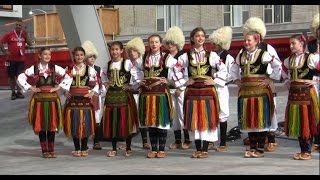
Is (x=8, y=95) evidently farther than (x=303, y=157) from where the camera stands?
Yes

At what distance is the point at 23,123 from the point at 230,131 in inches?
164

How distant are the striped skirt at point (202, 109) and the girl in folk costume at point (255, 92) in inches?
13.9

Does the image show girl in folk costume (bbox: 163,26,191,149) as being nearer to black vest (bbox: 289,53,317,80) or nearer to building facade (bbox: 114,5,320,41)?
black vest (bbox: 289,53,317,80)

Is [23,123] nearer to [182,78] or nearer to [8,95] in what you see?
[8,95]

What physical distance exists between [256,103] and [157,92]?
1309 mm

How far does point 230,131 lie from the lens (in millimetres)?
10164

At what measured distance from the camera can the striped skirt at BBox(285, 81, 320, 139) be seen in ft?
26.3

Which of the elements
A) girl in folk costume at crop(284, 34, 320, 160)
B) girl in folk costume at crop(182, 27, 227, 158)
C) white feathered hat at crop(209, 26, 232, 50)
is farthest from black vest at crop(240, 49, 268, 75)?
white feathered hat at crop(209, 26, 232, 50)

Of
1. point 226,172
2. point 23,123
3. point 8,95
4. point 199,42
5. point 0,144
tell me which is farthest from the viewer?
point 8,95

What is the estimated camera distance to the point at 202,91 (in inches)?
337

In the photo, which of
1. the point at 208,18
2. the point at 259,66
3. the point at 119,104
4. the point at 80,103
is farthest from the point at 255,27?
the point at 208,18

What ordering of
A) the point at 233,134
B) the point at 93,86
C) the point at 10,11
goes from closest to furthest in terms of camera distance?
the point at 93,86
the point at 233,134
the point at 10,11

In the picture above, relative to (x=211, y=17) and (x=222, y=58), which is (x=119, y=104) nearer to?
(x=222, y=58)

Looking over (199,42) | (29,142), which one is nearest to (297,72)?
(199,42)
